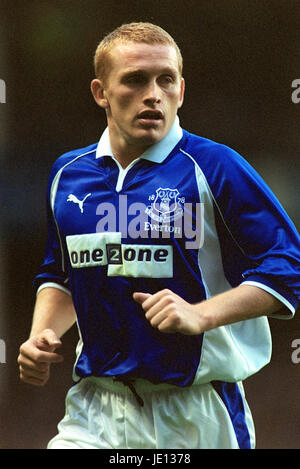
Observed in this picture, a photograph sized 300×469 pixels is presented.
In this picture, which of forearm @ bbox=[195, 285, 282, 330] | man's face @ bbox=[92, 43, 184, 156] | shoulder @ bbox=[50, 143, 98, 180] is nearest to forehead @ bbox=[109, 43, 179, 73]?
man's face @ bbox=[92, 43, 184, 156]

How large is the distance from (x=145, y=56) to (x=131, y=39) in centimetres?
8

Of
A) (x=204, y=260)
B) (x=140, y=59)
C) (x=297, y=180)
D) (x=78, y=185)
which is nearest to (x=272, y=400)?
(x=297, y=180)

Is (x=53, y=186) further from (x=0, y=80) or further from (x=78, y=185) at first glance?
(x=0, y=80)

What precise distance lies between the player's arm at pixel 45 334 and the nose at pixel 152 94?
679 mm

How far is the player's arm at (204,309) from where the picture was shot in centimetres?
188

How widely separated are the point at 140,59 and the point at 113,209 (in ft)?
1.43

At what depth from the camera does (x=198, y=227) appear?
2.21 m

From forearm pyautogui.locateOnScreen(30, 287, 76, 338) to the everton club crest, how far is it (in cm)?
44

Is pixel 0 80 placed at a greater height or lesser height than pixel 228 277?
greater

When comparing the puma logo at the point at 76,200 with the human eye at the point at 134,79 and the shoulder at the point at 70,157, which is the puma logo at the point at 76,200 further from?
the human eye at the point at 134,79

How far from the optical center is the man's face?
7.30 feet

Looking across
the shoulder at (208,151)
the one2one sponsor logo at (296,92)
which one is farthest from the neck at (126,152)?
the one2one sponsor logo at (296,92)

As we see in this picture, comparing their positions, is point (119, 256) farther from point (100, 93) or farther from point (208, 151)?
point (100, 93)

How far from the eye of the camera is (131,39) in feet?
7.47
